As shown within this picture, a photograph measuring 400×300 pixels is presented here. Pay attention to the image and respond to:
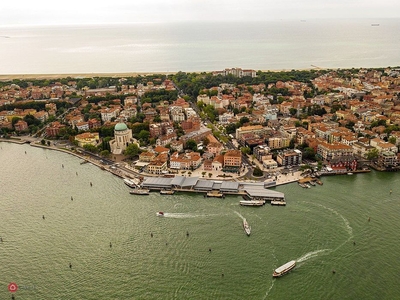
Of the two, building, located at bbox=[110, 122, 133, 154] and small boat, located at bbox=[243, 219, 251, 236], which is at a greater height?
building, located at bbox=[110, 122, 133, 154]

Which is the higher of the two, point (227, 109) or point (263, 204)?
point (227, 109)

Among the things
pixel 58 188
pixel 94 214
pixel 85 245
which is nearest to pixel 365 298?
pixel 85 245

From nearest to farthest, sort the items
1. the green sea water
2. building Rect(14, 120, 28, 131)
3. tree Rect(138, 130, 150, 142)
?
the green sea water → tree Rect(138, 130, 150, 142) → building Rect(14, 120, 28, 131)

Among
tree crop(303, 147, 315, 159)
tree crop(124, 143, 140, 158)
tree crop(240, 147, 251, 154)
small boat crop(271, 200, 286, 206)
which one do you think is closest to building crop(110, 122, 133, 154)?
tree crop(124, 143, 140, 158)

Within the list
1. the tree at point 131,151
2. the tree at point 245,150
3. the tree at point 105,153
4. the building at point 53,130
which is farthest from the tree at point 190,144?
the building at point 53,130

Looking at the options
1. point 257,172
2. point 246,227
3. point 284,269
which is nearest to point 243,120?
point 257,172

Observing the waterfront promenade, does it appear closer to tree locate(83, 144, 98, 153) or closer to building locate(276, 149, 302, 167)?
tree locate(83, 144, 98, 153)

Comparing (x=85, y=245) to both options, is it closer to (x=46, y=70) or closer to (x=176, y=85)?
(x=176, y=85)
